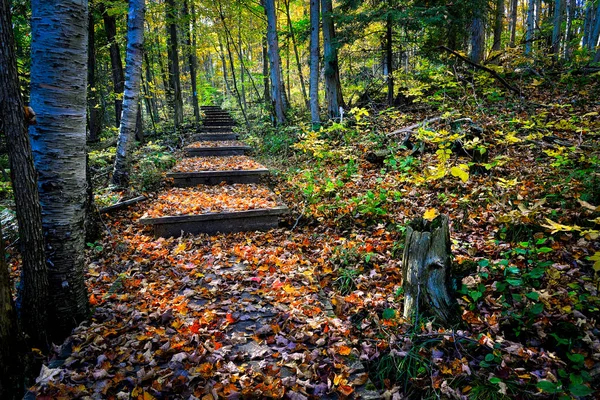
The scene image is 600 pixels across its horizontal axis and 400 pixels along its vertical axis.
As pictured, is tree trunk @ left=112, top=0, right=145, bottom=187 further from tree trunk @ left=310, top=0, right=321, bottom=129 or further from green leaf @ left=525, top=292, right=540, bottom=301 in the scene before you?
green leaf @ left=525, top=292, right=540, bottom=301

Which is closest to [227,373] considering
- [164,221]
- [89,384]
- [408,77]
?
[89,384]

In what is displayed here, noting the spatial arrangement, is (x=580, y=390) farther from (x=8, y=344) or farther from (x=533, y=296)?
(x=8, y=344)

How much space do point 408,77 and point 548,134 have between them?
5.21 meters

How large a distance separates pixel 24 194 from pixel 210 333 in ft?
5.61

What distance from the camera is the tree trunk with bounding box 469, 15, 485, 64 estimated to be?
1009 centimetres

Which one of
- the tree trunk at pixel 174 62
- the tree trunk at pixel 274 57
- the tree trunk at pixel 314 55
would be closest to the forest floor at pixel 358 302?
the tree trunk at pixel 314 55

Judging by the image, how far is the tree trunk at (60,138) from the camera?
2240 millimetres

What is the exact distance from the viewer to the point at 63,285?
8.13 feet

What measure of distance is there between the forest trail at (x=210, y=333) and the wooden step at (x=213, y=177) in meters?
2.85

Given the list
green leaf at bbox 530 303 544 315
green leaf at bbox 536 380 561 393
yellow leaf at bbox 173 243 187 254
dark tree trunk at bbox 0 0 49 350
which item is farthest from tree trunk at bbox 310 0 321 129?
green leaf at bbox 536 380 561 393

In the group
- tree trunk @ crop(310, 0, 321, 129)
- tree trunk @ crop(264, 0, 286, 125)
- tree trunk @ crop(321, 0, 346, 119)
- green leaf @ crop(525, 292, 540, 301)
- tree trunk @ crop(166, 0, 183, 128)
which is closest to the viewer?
green leaf @ crop(525, 292, 540, 301)

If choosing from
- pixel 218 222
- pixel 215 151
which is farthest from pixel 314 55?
pixel 218 222

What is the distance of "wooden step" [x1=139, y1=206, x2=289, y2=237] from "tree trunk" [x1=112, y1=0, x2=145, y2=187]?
2.33 metres

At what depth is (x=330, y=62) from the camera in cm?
1020
